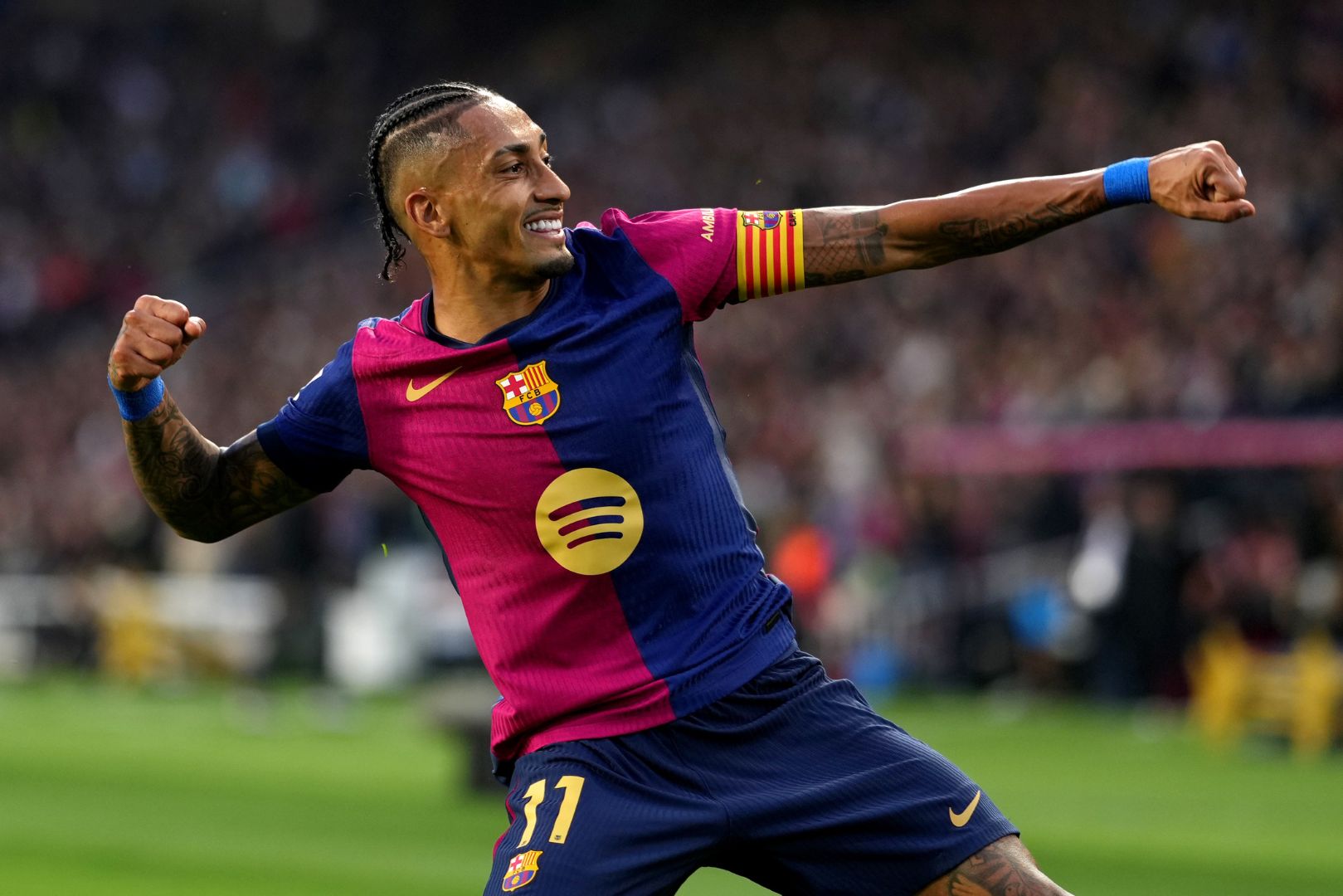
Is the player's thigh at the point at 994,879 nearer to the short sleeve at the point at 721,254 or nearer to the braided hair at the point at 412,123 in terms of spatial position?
the short sleeve at the point at 721,254

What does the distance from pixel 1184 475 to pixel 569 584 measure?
44.9 ft

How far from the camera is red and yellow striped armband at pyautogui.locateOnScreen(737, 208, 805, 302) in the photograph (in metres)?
4.69

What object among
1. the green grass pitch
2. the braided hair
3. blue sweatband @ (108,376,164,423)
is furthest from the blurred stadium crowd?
blue sweatband @ (108,376,164,423)

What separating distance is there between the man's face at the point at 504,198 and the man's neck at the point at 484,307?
35mm

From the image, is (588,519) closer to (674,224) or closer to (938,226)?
(674,224)

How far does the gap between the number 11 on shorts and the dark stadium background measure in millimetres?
5491

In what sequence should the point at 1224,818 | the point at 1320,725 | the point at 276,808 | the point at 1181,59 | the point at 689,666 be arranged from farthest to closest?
the point at 1181,59 < the point at 1320,725 < the point at 276,808 < the point at 1224,818 < the point at 689,666

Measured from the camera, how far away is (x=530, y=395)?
4582 millimetres

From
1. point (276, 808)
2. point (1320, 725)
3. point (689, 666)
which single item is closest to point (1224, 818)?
point (1320, 725)

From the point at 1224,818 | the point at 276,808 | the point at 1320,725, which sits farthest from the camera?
the point at 1320,725

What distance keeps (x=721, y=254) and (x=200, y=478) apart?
1314 millimetres

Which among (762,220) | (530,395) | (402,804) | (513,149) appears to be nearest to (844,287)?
(402,804)

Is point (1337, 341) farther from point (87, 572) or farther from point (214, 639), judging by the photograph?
point (87, 572)

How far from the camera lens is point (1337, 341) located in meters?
16.5
